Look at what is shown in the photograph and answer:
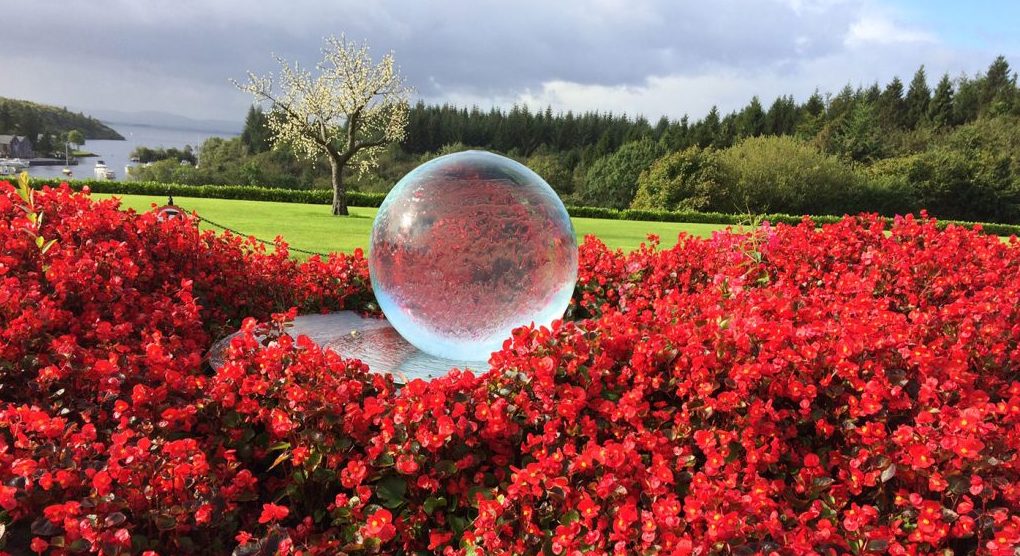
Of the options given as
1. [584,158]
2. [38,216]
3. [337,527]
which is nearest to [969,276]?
[337,527]

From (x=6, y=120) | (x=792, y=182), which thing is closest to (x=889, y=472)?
(x=792, y=182)

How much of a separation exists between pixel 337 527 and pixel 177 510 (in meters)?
0.88

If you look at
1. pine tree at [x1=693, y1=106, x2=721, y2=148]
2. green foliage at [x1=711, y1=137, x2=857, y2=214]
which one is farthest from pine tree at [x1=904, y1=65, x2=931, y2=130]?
green foliage at [x1=711, y1=137, x2=857, y2=214]

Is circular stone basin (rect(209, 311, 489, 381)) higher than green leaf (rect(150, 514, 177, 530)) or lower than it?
lower

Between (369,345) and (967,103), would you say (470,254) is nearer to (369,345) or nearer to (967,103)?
(369,345)

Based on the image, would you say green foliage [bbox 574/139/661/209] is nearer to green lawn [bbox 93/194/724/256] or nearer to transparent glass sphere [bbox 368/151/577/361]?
green lawn [bbox 93/194/724/256]

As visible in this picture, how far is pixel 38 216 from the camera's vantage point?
6250 millimetres

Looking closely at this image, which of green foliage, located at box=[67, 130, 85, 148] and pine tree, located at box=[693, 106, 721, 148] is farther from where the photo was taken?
green foliage, located at box=[67, 130, 85, 148]

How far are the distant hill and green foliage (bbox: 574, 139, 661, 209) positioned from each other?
10766cm

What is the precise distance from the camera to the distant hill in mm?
120812

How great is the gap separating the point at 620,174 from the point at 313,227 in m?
51.5

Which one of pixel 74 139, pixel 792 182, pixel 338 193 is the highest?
pixel 74 139

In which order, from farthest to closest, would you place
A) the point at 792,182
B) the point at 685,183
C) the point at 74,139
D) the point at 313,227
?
the point at 74,139 < the point at 792,182 < the point at 685,183 < the point at 313,227

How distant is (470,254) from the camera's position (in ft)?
16.9
